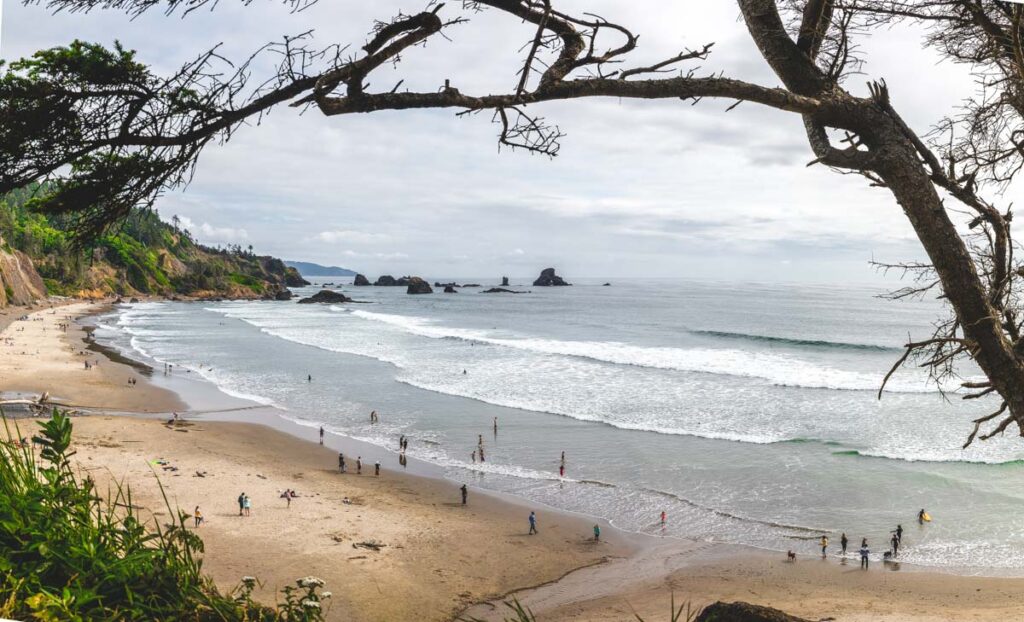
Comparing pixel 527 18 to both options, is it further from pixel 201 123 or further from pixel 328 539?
pixel 328 539

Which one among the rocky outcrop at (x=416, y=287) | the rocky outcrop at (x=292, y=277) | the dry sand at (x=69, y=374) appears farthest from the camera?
the rocky outcrop at (x=292, y=277)

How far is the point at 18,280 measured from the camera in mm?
55594

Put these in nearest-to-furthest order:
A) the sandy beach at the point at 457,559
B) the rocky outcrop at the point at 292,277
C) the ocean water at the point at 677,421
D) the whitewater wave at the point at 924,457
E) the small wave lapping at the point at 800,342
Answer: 1. the sandy beach at the point at 457,559
2. the ocean water at the point at 677,421
3. the whitewater wave at the point at 924,457
4. the small wave lapping at the point at 800,342
5. the rocky outcrop at the point at 292,277

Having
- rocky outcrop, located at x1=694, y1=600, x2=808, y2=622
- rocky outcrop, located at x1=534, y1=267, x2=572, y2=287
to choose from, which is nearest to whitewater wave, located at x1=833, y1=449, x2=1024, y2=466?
rocky outcrop, located at x1=694, y1=600, x2=808, y2=622

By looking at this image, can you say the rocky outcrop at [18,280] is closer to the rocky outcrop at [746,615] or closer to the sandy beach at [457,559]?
the sandy beach at [457,559]

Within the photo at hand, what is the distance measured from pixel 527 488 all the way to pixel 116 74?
48.5 feet

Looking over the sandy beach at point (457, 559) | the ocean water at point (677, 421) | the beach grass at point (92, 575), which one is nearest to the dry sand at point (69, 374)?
the ocean water at point (677, 421)

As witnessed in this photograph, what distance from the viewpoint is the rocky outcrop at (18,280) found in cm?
5197

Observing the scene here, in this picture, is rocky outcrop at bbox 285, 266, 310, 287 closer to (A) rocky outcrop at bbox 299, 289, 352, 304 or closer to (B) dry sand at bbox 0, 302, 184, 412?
(A) rocky outcrop at bbox 299, 289, 352, 304

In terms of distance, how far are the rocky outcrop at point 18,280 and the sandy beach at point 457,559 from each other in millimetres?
45740

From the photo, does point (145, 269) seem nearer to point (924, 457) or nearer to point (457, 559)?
point (457, 559)

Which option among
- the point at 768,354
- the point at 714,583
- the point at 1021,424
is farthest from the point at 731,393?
the point at 1021,424

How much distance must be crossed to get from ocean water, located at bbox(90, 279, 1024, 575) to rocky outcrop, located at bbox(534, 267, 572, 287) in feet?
353

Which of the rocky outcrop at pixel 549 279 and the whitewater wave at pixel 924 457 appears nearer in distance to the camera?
the whitewater wave at pixel 924 457
